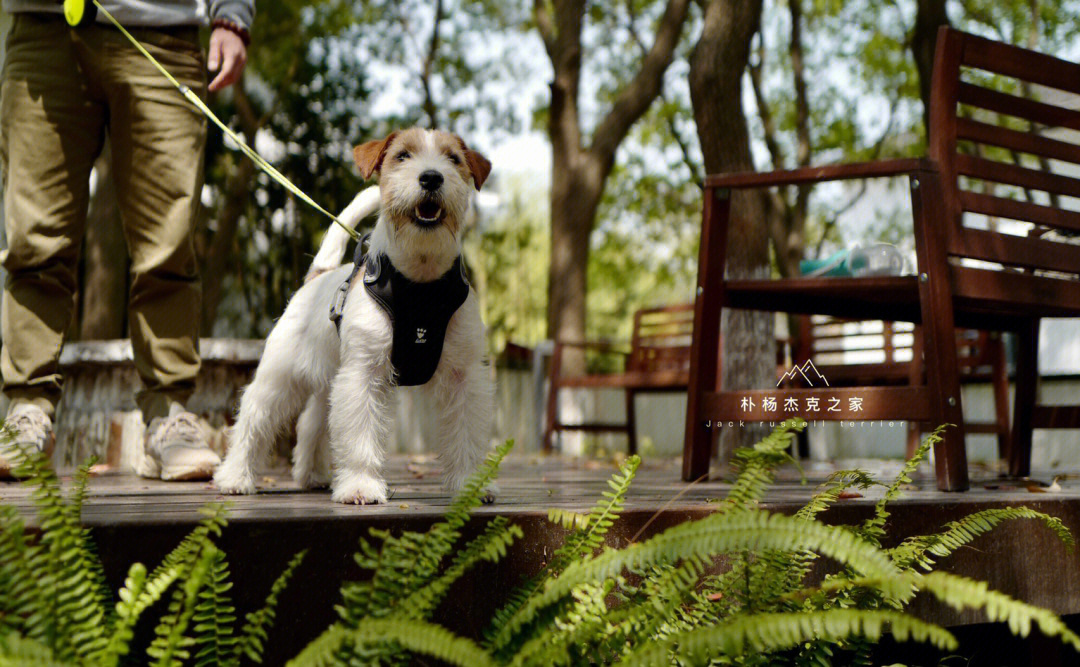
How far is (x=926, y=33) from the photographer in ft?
34.1

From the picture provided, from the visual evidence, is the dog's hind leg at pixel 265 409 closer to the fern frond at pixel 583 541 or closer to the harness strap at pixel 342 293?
the harness strap at pixel 342 293

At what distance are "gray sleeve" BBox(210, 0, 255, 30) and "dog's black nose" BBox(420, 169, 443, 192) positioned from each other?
1601mm

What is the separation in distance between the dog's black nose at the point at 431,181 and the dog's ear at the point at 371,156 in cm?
31


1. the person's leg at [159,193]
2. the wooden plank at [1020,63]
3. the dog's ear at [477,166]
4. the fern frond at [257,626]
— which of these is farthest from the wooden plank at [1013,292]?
the person's leg at [159,193]

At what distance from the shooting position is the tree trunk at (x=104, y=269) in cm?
1113

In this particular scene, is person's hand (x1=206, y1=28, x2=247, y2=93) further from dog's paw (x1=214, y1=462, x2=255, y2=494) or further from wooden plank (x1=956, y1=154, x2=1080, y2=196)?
wooden plank (x1=956, y1=154, x2=1080, y2=196)

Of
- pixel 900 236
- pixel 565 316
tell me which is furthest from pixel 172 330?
pixel 900 236

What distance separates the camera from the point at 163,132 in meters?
4.22

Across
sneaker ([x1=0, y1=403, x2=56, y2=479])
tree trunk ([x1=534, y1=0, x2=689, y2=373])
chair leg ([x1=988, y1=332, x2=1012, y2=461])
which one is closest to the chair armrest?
sneaker ([x1=0, y1=403, x2=56, y2=479])

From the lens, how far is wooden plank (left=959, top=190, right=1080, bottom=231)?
147 inches

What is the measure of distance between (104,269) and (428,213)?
9.10 meters

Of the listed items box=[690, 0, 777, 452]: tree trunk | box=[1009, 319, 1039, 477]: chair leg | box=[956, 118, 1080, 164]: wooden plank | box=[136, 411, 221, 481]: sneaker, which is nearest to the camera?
box=[956, 118, 1080, 164]: wooden plank

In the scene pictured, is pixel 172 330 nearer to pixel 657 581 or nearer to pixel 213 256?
pixel 657 581

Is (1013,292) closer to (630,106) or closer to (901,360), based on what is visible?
(901,360)
